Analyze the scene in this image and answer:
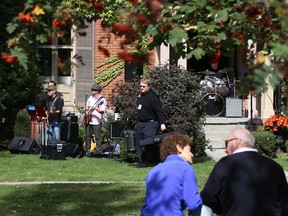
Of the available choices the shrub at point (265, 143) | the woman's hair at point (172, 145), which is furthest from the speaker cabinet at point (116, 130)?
the woman's hair at point (172, 145)

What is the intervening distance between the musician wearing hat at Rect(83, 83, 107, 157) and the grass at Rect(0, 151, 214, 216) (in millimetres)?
1123

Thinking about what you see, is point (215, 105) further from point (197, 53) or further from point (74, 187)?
point (197, 53)

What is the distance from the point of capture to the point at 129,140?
52.3 ft

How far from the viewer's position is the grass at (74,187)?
11.1 meters

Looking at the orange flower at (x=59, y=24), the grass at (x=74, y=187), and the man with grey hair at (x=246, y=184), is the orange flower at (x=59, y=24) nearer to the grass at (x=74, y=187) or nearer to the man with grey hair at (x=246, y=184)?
the man with grey hair at (x=246, y=184)

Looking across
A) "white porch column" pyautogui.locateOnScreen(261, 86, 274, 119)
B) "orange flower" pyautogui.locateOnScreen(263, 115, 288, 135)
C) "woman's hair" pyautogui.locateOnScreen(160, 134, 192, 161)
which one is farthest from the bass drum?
"woman's hair" pyautogui.locateOnScreen(160, 134, 192, 161)

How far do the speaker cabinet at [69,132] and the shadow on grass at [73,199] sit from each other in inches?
180

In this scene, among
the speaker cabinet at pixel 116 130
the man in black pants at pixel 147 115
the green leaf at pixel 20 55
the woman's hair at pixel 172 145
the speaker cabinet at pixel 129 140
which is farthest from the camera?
the speaker cabinet at pixel 116 130

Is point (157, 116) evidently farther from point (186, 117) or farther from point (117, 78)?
point (117, 78)

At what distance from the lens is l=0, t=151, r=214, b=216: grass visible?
11.1 meters

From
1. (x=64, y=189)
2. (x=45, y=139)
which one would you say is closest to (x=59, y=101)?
(x=45, y=139)

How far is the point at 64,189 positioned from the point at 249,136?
21.0 feet

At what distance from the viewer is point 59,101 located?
1802 cm

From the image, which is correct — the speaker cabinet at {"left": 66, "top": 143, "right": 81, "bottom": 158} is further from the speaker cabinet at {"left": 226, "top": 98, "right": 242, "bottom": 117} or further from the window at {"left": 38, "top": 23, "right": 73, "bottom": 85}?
the speaker cabinet at {"left": 226, "top": 98, "right": 242, "bottom": 117}
